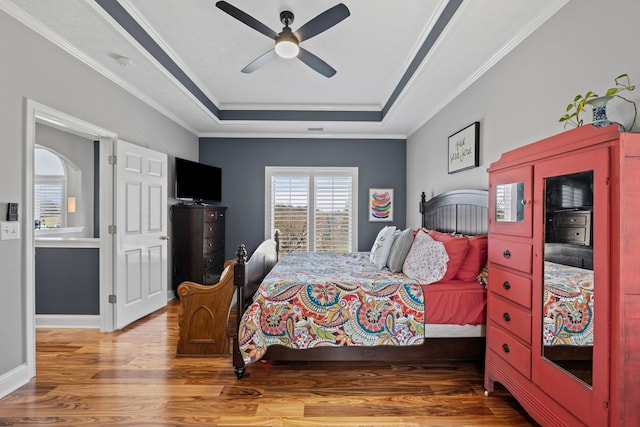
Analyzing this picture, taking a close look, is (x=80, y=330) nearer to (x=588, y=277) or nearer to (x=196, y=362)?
(x=196, y=362)

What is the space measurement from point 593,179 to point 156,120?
4.50 metres

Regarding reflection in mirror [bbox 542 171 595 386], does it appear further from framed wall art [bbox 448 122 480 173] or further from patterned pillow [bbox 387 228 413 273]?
framed wall art [bbox 448 122 480 173]

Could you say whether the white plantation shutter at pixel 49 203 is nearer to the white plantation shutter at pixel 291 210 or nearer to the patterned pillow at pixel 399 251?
the white plantation shutter at pixel 291 210

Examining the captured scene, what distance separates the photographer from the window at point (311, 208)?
563 centimetres

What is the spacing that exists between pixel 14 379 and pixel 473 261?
11.5ft

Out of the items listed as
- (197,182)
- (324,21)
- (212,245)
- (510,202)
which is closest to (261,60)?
Answer: (324,21)

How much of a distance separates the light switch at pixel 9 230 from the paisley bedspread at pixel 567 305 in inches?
133

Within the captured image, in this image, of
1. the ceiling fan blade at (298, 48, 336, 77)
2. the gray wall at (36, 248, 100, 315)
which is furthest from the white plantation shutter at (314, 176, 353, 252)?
the gray wall at (36, 248, 100, 315)

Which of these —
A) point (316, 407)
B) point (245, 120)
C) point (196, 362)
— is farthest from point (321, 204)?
point (316, 407)

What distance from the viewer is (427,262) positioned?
2.61m

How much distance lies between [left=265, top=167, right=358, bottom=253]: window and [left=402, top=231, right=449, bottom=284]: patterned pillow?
286 cm

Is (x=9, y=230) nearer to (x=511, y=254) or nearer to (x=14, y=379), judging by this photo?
(x=14, y=379)

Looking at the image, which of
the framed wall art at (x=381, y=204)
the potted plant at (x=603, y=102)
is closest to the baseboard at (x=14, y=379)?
the potted plant at (x=603, y=102)

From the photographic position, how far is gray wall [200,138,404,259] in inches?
220
